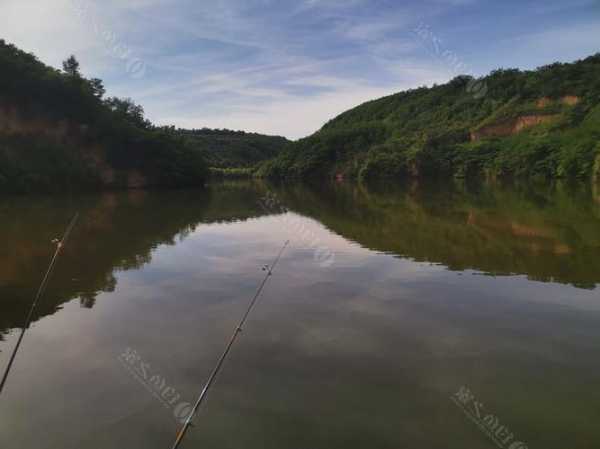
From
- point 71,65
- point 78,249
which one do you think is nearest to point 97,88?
point 71,65

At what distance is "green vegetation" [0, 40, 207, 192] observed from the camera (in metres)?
58.1

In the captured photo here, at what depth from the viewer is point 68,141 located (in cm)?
6550

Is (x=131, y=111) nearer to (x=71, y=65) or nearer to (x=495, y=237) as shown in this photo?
(x=71, y=65)

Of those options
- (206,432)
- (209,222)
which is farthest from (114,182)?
(206,432)

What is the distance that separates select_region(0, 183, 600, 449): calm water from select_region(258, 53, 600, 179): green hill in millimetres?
60886

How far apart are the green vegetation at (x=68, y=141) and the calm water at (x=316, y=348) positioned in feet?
162

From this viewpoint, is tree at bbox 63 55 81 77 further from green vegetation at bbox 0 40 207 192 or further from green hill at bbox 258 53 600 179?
green hill at bbox 258 53 600 179

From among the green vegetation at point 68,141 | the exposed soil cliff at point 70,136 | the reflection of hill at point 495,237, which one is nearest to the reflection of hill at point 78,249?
the reflection of hill at point 495,237

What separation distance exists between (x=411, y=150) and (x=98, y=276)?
10446cm

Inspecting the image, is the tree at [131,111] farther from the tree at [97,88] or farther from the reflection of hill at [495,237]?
the reflection of hill at [495,237]

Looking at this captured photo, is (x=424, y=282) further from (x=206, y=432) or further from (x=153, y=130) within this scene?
(x=153, y=130)

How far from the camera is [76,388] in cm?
636

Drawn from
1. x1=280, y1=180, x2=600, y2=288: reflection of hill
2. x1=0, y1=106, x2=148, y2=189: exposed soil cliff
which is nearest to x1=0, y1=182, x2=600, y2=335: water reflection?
x1=280, y1=180, x2=600, y2=288: reflection of hill

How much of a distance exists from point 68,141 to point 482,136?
85126mm
